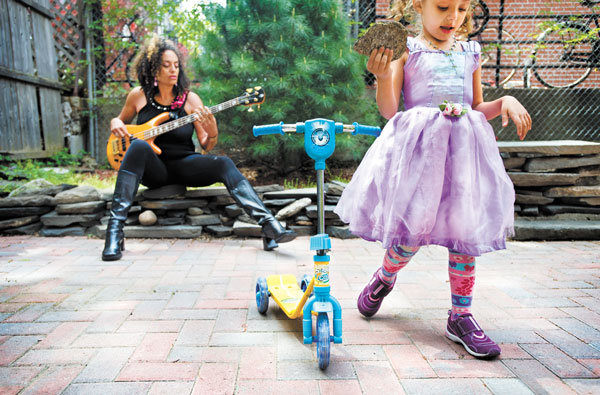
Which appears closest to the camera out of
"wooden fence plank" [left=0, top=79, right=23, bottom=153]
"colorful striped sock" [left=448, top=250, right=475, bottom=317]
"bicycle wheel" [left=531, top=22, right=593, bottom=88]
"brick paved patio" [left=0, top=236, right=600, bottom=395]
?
"brick paved patio" [left=0, top=236, right=600, bottom=395]

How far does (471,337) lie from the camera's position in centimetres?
170

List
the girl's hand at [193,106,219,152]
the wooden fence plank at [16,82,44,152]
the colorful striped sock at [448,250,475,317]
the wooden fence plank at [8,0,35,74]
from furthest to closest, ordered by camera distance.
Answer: the wooden fence plank at [16,82,44,152] < the wooden fence plank at [8,0,35,74] < the girl's hand at [193,106,219,152] < the colorful striped sock at [448,250,475,317]

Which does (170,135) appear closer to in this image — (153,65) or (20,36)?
(153,65)

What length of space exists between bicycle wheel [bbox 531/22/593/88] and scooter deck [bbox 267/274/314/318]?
188 inches

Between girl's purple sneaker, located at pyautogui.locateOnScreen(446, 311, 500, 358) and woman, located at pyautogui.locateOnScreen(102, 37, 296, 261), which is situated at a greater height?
woman, located at pyautogui.locateOnScreen(102, 37, 296, 261)

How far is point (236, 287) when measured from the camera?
8.24ft

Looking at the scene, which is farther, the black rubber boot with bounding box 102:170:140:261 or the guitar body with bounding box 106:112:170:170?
the guitar body with bounding box 106:112:170:170

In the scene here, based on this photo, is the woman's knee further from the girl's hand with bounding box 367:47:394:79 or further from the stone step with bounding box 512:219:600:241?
the stone step with bounding box 512:219:600:241

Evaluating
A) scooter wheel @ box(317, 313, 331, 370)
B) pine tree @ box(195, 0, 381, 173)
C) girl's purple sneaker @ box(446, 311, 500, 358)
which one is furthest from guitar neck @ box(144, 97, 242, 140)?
girl's purple sneaker @ box(446, 311, 500, 358)

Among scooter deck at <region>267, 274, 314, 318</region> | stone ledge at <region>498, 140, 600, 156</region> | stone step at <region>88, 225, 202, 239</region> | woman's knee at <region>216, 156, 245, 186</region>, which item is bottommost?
stone step at <region>88, 225, 202, 239</region>

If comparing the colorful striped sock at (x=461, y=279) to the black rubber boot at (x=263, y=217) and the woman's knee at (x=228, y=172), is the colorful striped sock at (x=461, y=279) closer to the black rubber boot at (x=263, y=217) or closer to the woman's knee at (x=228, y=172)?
the black rubber boot at (x=263, y=217)

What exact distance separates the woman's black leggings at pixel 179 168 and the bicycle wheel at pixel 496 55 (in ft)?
12.7

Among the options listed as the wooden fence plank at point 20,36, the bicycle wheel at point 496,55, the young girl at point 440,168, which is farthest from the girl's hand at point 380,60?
the wooden fence plank at point 20,36

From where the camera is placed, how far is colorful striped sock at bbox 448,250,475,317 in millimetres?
1770
